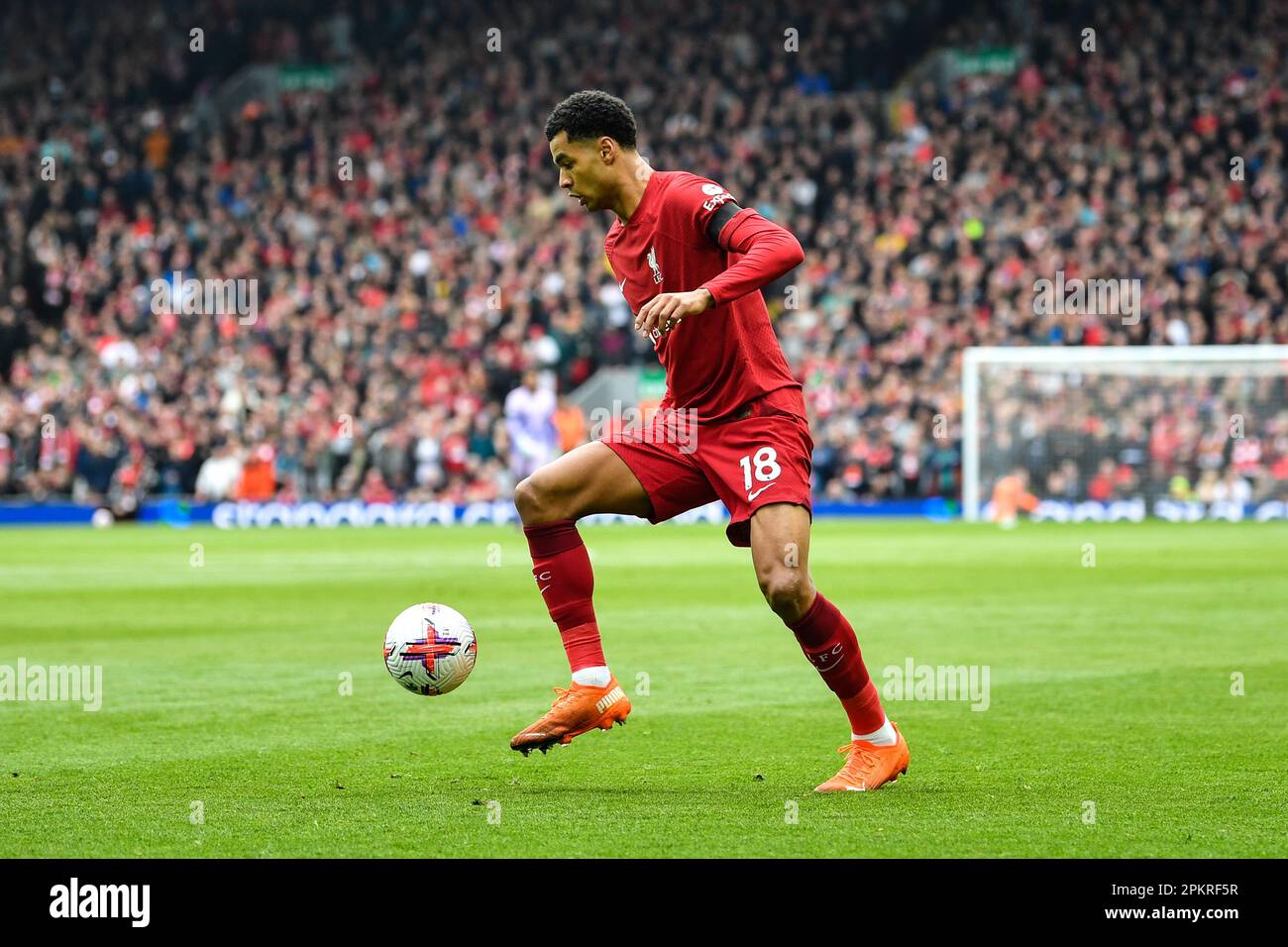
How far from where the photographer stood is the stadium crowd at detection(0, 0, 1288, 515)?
3102cm

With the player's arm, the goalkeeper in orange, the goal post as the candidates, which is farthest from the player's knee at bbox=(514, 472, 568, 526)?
the goal post

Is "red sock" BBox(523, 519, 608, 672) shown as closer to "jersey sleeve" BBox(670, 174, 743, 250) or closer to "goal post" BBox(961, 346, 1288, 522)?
"jersey sleeve" BBox(670, 174, 743, 250)

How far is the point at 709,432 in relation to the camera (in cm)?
673

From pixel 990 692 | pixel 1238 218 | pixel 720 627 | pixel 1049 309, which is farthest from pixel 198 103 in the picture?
pixel 990 692

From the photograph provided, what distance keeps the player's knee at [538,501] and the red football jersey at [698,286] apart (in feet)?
1.94

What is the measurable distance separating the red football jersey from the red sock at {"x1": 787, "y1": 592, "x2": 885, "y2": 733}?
823 mm

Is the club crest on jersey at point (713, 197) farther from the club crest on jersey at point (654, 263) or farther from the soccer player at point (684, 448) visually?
the club crest on jersey at point (654, 263)

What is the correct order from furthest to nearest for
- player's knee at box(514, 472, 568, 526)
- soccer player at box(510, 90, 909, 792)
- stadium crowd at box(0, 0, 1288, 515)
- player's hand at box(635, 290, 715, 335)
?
stadium crowd at box(0, 0, 1288, 515) → player's knee at box(514, 472, 568, 526) → soccer player at box(510, 90, 909, 792) → player's hand at box(635, 290, 715, 335)

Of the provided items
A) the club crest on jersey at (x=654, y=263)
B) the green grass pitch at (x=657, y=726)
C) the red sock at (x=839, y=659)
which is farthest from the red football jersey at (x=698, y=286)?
the green grass pitch at (x=657, y=726)

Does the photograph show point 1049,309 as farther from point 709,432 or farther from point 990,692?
point 709,432

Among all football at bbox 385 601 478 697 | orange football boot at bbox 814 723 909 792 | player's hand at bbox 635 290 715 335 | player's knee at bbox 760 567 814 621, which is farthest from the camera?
football at bbox 385 601 478 697

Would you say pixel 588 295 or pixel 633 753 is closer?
pixel 633 753

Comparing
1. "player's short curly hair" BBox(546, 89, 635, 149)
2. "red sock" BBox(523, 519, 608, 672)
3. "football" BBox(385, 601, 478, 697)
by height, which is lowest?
"football" BBox(385, 601, 478, 697)

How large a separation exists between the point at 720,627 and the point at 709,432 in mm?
6136
